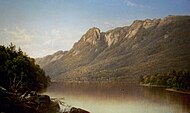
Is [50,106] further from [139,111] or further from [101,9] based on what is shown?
[139,111]

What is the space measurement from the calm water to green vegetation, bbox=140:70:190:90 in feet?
1.75

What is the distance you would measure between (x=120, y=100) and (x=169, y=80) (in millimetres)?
5459

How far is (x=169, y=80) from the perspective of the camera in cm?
1966

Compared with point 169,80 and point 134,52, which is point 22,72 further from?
point 169,80

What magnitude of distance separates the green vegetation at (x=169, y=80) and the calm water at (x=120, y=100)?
534 millimetres

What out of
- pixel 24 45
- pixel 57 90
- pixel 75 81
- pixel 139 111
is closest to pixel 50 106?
pixel 24 45

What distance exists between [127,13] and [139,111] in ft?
11.1

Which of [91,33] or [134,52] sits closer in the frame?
[91,33]

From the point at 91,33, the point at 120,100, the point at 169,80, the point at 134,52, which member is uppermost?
the point at 91,33

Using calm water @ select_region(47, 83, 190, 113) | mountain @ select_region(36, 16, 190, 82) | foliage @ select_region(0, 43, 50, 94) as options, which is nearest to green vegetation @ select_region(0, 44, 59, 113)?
foliage @ select_region(0, 43, 50, 94)

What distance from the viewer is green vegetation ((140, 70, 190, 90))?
18.1m

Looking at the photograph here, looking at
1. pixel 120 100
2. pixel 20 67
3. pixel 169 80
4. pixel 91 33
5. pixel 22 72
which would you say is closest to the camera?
pixel 22 72

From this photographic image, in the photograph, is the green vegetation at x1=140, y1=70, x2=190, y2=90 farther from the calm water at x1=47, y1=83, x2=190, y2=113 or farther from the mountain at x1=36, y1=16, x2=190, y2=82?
the calm water at x1=47, y1=83, x2=190, y2=113

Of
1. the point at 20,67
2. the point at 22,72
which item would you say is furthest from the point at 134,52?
the point at 22,72
